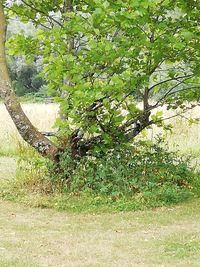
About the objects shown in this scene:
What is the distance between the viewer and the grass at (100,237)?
4.75 meters

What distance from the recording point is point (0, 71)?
7.51m

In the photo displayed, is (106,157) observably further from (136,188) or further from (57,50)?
(57,50)

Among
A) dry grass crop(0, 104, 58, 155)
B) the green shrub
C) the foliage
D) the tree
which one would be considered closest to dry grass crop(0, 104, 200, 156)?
dry grass crop(0, 104, 58, 155)

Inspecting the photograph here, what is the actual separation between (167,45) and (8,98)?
7.72 ft

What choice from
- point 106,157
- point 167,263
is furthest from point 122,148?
point 167,263

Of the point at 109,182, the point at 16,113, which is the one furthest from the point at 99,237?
the point at 16,113

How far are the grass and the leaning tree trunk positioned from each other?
992 millimetres

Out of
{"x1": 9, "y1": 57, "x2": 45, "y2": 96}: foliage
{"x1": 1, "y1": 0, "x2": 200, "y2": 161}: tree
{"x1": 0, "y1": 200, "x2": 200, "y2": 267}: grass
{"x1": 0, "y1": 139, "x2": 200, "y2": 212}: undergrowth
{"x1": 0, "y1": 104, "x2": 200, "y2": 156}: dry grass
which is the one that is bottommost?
{"x1": 0, "y1": 200, "x2": 200, "y2": 267}: grass

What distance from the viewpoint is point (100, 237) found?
558 centimetres

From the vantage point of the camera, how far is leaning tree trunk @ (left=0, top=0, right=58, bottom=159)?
24.6 ft

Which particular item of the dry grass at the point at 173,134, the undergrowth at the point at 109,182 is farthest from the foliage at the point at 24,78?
the undergrowth at the point at 109,182

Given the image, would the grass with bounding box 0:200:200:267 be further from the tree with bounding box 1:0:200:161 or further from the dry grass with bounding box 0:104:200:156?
the dry grass with bounding box 0:104:200:156

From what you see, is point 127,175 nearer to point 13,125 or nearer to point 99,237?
point 99,237

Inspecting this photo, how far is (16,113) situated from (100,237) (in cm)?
269
